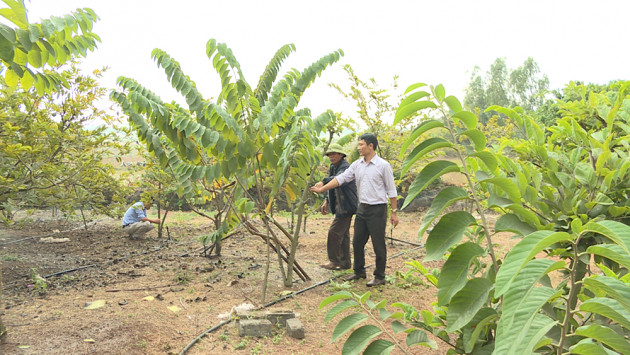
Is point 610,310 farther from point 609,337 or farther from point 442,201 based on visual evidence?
point 442,201

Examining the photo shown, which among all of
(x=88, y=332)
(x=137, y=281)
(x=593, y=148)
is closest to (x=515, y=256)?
(x=593, y=148)

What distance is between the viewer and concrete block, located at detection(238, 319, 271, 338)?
4207 millimetres

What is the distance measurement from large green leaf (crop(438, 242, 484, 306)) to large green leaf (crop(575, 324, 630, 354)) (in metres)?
0.38

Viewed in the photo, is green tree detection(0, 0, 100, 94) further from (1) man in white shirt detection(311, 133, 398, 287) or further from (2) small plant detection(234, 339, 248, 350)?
(1) man in white shirt detection(311, 133, 398, 287)

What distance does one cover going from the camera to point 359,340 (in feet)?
5.51

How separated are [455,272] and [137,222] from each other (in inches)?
350

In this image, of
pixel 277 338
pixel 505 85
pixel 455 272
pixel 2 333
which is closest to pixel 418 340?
pixel 455 272

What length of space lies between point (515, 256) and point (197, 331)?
13.0 ft

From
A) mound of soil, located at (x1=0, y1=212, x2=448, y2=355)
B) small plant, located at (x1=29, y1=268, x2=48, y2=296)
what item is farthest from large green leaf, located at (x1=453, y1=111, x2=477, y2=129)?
small plant, located at (x1=29, y1=268, x2=48, y2=296)

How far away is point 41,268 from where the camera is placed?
22.0 feet

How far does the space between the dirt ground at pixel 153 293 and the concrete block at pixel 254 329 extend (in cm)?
7

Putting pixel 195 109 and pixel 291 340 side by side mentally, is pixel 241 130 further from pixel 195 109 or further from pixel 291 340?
pixel 291 340

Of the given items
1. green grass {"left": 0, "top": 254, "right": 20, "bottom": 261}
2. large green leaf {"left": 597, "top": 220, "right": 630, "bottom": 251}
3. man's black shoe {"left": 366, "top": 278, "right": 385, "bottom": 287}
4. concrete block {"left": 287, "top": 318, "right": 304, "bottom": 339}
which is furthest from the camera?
green grass {"left": 0, "top": 254, "right": 20, "bottom": 261}

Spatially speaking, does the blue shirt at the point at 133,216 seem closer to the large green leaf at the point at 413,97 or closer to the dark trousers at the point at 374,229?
the dark trousers at the point at 374,229
